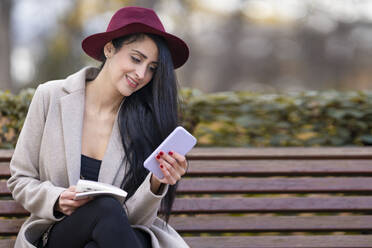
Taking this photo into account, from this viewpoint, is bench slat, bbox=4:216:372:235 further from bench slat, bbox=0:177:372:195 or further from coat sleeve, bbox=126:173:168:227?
coat sleeve, bbox=126:173:168:227

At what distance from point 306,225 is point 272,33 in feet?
35.7

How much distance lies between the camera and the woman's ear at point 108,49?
Result: 8.18 ft

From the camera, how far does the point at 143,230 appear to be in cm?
235

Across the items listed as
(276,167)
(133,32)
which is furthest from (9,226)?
(276,167)

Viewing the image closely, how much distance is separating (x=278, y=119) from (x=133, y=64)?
128cm

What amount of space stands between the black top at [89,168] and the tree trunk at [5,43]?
24.3 ft

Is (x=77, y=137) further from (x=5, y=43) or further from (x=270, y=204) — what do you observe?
(x=5, y=43)

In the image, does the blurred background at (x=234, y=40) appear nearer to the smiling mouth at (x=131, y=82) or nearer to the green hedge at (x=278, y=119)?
the green hedge at (x=278, y=119)

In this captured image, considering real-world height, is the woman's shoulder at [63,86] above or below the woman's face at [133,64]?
below

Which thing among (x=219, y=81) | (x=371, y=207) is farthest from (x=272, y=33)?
(x=371, y=207)

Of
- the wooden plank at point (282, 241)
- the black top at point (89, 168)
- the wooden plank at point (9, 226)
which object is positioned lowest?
the wooden plank at point (9, 226)

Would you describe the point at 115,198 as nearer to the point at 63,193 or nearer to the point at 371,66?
the point at 63,193

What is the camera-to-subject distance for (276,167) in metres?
2.88

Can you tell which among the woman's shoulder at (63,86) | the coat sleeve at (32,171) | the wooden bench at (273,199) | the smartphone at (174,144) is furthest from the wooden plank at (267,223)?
the woman's shoulder at (63,86)
